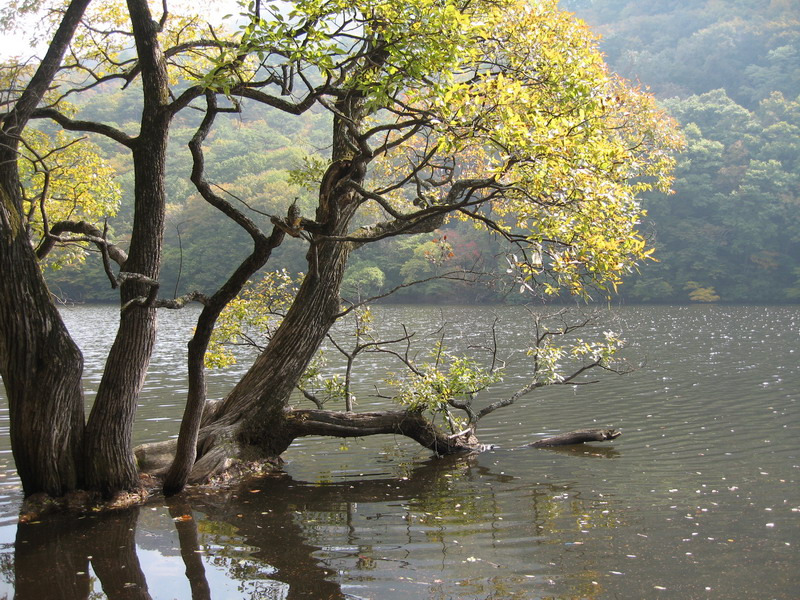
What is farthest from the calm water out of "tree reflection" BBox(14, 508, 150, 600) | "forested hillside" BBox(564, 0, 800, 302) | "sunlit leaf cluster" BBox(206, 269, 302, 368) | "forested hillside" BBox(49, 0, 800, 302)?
"forested hillside" BBox(564, 0, 800, 302)

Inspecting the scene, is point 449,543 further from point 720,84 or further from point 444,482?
point 720,84

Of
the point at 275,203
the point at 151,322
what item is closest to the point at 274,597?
the point at 151,322

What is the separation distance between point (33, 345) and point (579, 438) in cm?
862

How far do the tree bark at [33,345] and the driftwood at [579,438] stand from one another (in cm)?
761

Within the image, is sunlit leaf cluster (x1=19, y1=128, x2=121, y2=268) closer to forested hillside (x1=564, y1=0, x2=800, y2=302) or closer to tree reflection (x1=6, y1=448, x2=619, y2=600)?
tree reflection (x1=6, y1=448, x2=619, y2=600)

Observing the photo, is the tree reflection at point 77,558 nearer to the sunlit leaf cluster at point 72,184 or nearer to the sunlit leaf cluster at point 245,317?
the sunlit leaf cluster at point 245,317

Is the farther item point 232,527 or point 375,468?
point 375,468

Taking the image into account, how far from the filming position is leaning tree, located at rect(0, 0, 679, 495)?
241 inches

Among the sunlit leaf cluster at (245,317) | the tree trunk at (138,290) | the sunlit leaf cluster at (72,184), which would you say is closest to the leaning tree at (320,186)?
the tree trunk at (138,290)

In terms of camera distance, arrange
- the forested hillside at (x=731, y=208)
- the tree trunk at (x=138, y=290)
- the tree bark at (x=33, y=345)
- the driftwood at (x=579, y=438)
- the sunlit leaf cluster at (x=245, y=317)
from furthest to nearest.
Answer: the forested hillside at (x=731, y=208) → the driftwood at (x=579, y=438) → the sunlit leaf cluster at (x=245, y=317) → the tree trunk at (x=138, y=290) → the tree bark at (x=33, y=345)

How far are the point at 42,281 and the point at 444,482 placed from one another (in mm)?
5599

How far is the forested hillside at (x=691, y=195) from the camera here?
5888 centimetres

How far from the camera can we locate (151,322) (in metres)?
8.12

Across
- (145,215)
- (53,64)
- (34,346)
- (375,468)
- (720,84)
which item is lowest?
(375,468)
